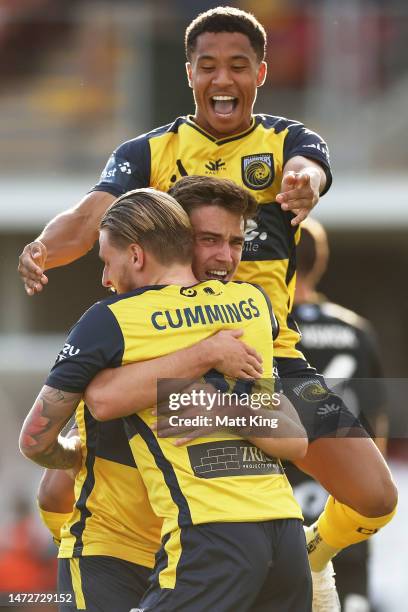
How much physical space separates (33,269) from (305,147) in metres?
0.94

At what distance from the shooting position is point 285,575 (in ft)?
9.79

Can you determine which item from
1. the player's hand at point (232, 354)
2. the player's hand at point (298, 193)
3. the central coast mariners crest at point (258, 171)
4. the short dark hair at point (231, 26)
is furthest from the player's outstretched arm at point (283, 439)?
the short dark hair at point (231, 26)

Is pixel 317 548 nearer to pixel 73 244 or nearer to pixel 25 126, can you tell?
pixel 73 244

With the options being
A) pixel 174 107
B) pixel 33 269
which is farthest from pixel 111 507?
pixel 174 107

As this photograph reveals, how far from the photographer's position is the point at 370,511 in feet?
13.0

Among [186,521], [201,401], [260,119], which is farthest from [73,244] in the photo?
[186,521]

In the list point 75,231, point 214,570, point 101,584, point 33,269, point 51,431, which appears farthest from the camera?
point 75,231

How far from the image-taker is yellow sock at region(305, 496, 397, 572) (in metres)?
4.02

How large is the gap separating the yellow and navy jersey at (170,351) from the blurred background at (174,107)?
835 cm

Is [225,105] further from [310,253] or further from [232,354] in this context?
[310,253]

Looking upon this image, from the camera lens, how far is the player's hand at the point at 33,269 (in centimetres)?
353

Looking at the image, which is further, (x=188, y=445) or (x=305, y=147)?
(x=305, y=147)

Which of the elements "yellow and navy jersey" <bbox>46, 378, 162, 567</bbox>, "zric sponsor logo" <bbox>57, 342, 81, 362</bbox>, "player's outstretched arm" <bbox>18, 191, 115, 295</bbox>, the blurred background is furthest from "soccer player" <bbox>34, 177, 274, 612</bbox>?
the blurred background

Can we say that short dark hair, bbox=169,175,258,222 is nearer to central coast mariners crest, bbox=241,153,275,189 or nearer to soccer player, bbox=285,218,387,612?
central coast mariners crest, bbox=241,153,275,189
